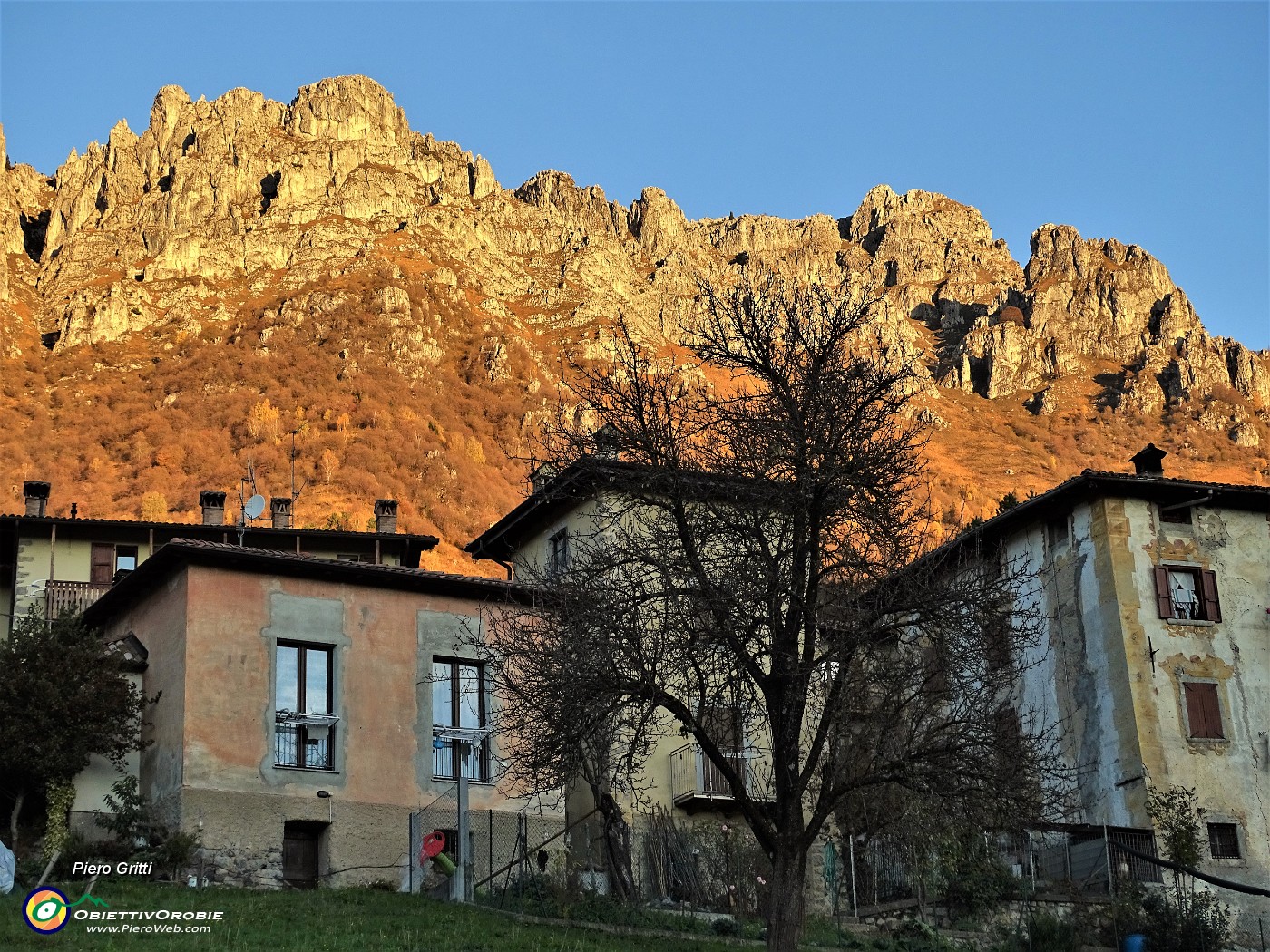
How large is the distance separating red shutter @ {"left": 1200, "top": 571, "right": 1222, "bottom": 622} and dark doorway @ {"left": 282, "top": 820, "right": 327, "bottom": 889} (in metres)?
22.2

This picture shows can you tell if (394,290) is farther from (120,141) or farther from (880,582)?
(880,582)

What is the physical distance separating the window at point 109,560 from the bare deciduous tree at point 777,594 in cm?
2662

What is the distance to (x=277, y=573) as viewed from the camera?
31.0 metres

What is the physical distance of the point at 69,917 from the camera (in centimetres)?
2069

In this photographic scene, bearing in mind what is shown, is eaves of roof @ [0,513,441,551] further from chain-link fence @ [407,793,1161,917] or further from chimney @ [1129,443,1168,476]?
chimney @ [1129,443,1168,476]

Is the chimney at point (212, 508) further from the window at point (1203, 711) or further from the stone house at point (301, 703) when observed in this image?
the window at point (1203, 711)

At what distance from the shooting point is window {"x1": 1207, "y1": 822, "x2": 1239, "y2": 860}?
35875mm

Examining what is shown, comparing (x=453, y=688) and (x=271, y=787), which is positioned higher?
(x=453, y=688)

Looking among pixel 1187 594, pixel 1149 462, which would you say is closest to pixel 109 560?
pixel 1149 462

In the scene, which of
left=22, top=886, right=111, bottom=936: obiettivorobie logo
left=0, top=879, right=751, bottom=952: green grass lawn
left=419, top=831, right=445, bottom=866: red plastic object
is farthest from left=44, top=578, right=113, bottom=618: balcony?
left=22, top=886, right=111, bottom=936: obiettivorobie logo

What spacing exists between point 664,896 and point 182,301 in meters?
138

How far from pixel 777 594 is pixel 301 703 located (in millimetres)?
13510

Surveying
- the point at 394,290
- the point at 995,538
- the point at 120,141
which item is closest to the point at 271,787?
the point at 995,538

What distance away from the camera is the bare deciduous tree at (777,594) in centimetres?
1983
